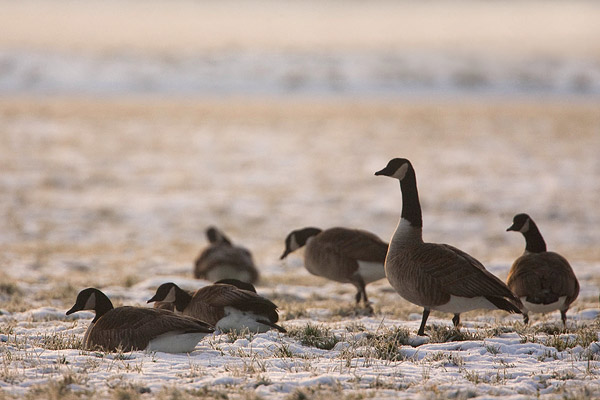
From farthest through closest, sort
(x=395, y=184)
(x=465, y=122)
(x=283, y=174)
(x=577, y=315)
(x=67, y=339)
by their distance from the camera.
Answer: (x=465, y=122) < (x=283, y=174) < (x=395, y=184) < (x=577, y=315) < (x=67, y=339)

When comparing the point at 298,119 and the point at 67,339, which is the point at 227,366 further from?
the point at 298,119

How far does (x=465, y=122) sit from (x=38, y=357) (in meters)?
47.5

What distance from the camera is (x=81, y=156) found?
34.9 metres

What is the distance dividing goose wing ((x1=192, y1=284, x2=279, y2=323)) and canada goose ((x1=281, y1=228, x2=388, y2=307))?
242 centimetres

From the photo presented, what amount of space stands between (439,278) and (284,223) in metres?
14.2

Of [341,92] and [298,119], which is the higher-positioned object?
[341,92]

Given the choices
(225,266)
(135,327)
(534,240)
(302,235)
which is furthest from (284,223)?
(135,327)

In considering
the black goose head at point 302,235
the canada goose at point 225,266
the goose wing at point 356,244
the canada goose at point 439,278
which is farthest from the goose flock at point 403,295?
the canada goose at point 225,266

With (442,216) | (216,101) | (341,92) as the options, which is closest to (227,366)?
(442,216)

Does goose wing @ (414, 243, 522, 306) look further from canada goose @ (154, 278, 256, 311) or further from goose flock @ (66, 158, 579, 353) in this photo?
canada goose @ (154, 278, 256, 311)

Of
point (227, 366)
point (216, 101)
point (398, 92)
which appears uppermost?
point (398, 92)

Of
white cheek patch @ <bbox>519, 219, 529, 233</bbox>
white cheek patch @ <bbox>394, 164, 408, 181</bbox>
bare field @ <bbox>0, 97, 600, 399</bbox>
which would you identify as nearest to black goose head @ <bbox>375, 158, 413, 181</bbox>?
white cheek patch @ <bbox>394, 164, 408, 181</bbox>

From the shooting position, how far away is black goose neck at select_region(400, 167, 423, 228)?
29.7 feet

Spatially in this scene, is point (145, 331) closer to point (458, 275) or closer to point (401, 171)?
point (458, 275)
